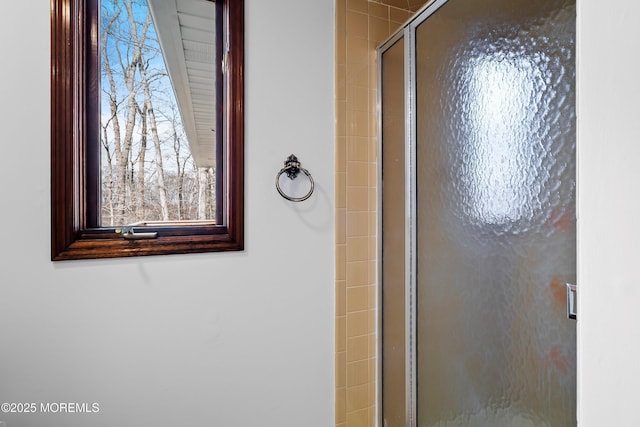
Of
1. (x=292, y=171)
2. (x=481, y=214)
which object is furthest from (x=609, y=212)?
(x=292, y=171)

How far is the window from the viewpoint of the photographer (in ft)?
3.09

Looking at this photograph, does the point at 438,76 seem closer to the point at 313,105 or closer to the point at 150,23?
the point at 313,105

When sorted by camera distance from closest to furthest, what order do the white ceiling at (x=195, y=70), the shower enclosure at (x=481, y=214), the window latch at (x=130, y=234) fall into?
the shower enclosure at (x=481, y=214) < the window latch at (x=130, y=234) < the white ceiling at (x=195, y=70)

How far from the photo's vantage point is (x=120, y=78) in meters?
1.08

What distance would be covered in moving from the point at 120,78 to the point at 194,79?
0.77 ft

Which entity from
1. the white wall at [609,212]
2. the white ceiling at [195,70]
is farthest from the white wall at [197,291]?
the white wall at [609,212]

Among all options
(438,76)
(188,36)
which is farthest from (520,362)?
(188,36)

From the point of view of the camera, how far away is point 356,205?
1.32 meters

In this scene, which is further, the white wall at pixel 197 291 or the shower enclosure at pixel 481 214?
the white wall at pixel 197 291

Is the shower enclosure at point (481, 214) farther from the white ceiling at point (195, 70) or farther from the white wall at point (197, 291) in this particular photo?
the white ceiling at point (195, 70)

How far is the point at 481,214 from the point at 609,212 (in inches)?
22.0

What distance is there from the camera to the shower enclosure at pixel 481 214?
0.68m

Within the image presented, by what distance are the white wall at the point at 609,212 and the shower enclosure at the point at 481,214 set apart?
0.37m

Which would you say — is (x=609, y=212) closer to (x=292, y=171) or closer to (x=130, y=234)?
(x=292, y=171)
